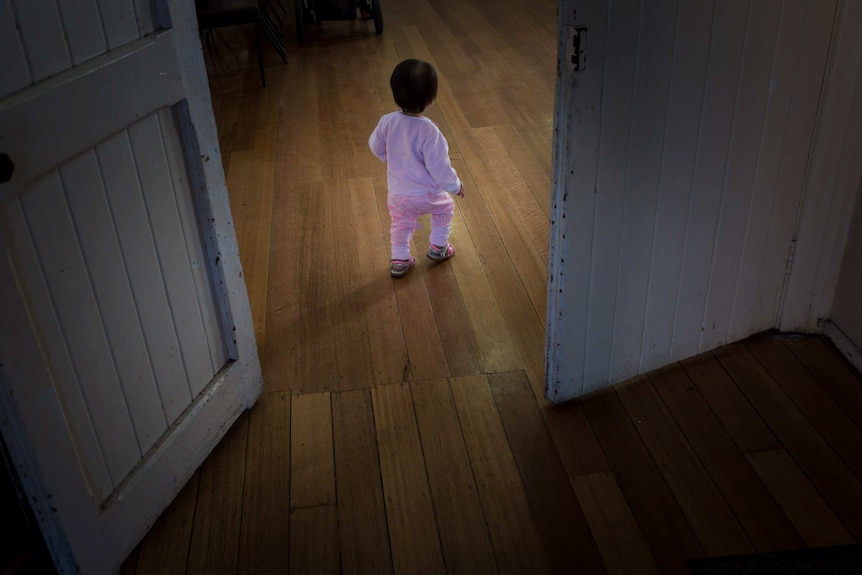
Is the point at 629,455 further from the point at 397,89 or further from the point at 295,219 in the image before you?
the point at 295,219

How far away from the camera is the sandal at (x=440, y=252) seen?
118 inches

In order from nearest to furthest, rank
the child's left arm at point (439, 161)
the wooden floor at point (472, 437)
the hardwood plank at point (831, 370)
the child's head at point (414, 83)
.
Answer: the wooden floor at point (472, 437), the hardwood plank at point (831, 370), the child's head at point (414, 83), the child's left arm at point (439, 161)

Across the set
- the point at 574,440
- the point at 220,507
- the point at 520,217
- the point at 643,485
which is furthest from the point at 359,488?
the point at 520,217

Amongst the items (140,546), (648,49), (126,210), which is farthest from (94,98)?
(648,49)

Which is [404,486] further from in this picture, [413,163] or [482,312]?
[413,163]

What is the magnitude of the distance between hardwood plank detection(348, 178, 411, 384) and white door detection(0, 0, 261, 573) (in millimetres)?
526

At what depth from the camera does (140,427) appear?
1833 mm

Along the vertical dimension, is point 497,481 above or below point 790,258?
below

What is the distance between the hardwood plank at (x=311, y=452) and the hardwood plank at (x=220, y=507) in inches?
5.2

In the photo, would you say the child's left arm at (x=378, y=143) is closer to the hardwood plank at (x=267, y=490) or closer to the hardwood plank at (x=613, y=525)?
the hardwood plank at (x=267, y=490)

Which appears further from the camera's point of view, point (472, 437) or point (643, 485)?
point (472, 437)

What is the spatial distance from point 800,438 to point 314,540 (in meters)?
1.27

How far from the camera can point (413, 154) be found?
271cm

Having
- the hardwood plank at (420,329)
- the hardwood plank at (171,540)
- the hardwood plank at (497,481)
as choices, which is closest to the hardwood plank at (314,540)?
the hardwood plank at (171,540)
